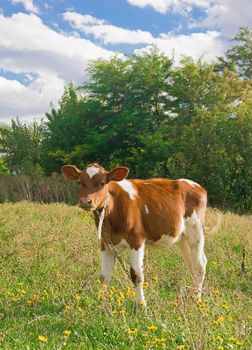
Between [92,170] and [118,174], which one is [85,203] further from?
[118,174]

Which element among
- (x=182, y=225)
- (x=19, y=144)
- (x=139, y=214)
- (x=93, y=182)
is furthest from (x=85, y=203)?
(x=19, y=144)

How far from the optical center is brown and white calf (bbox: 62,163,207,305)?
610 cm

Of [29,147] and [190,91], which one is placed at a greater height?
[190,91]

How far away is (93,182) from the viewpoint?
6.02 metres

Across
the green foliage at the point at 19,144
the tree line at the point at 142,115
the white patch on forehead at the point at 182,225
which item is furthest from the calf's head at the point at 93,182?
the green foliage at the point at 19,144

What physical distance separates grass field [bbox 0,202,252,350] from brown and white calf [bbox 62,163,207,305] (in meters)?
0.34

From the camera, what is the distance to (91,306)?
18.6ft

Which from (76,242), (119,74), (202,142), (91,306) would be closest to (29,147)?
(119,74)

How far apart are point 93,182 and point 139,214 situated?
942mm

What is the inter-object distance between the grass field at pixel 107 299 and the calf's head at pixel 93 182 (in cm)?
96

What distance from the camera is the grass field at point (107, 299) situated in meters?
4.61

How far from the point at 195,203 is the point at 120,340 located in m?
3.17

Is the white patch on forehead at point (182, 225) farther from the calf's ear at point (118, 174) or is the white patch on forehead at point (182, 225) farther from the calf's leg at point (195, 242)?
the calf's ear at point (118, 174)

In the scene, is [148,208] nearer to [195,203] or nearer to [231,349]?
[195,203]
